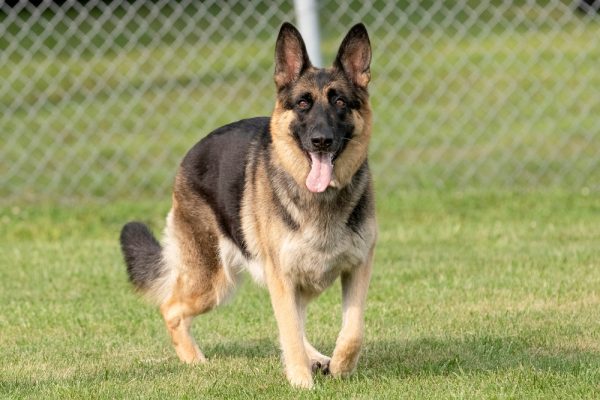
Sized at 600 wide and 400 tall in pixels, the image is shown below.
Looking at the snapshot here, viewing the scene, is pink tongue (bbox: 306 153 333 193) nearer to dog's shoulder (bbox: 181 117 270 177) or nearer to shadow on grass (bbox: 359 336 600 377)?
dog's shoulder (bbox: 181 117 270 177)

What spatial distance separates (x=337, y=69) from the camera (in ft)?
16.0

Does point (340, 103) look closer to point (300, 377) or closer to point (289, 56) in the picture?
point (289, 56)

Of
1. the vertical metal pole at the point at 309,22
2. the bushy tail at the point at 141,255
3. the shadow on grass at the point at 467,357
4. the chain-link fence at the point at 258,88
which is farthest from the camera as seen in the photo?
the chain-link fence at the point at 258,88

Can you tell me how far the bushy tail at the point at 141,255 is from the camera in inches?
226

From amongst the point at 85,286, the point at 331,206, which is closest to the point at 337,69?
the point at 331,206

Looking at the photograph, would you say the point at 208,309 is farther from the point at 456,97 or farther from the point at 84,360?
the point at 456,97

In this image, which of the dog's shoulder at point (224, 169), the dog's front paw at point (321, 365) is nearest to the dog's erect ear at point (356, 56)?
the dog's shoulder at point (224, 169)

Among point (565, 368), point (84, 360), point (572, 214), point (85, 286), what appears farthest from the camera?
point (572, 214)

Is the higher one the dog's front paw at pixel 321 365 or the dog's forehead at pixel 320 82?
the dog's forehead at pixel 320 82

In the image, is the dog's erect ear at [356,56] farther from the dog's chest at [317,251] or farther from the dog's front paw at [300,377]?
the dog's front paw at [300,377]

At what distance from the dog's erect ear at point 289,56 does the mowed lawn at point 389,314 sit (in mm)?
1227

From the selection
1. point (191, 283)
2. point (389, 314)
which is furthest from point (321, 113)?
point (389, 314)

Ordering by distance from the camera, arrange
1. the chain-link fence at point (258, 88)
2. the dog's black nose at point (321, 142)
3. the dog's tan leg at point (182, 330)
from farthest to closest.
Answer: the chain-link fence at point (258, 88)
the dog's tan leg at point (182, 330)
the dog's black nose at point (321, 142)

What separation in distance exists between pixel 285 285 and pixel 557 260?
2.93 meters
